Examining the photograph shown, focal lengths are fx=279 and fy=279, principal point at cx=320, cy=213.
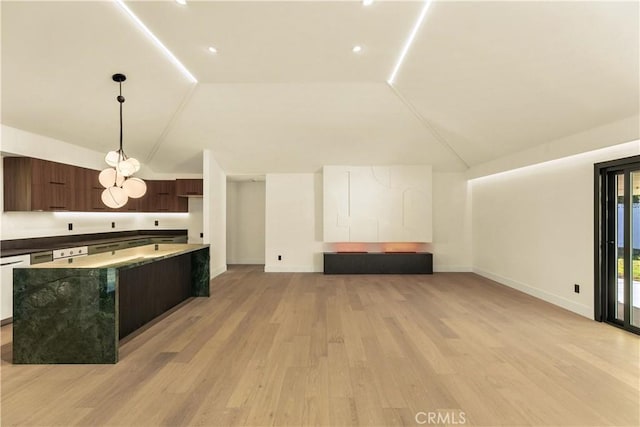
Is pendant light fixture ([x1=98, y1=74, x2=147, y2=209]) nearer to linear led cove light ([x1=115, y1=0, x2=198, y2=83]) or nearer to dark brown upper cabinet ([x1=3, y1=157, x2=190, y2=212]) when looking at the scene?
linear led cove light ([x1=115, y1=0, x2=198, y2=83])

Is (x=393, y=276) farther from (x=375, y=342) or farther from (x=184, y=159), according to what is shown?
(x=184, y=159)

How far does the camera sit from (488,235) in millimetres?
6160

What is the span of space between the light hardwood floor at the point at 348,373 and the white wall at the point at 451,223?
2.81 m

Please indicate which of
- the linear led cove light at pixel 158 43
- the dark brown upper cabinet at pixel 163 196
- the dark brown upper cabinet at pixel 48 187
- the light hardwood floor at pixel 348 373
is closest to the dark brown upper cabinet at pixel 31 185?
the dark brown upper cabinet at pixel 48 187

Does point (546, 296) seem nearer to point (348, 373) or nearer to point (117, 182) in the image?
point (348, 373)

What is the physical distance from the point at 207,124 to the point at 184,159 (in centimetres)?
154

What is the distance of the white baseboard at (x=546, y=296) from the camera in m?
3.83

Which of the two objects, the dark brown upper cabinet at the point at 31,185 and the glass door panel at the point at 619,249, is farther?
the dark brown upper cabinet at the point at 31,185

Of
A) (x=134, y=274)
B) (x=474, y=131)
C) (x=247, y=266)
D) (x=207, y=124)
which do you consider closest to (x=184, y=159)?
(x=207, y=124)

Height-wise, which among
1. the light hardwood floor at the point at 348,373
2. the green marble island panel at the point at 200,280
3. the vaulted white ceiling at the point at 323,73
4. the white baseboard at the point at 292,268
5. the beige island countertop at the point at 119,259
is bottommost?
the light hardwood floor at the point at 348,373

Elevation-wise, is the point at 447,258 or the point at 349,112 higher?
the point at 349,112

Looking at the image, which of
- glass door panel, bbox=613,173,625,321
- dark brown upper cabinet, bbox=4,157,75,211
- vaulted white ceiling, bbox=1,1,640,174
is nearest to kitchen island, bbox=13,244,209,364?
dark brown upper cabinet, bbox=4,157,75,211

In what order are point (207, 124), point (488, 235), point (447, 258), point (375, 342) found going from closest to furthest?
point (375, 342)
point (207, 124)
point (488, 235)
point (447, 258)

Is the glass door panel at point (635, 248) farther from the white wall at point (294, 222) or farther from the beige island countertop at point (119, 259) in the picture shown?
the beige island countertop at point (119, 259)
